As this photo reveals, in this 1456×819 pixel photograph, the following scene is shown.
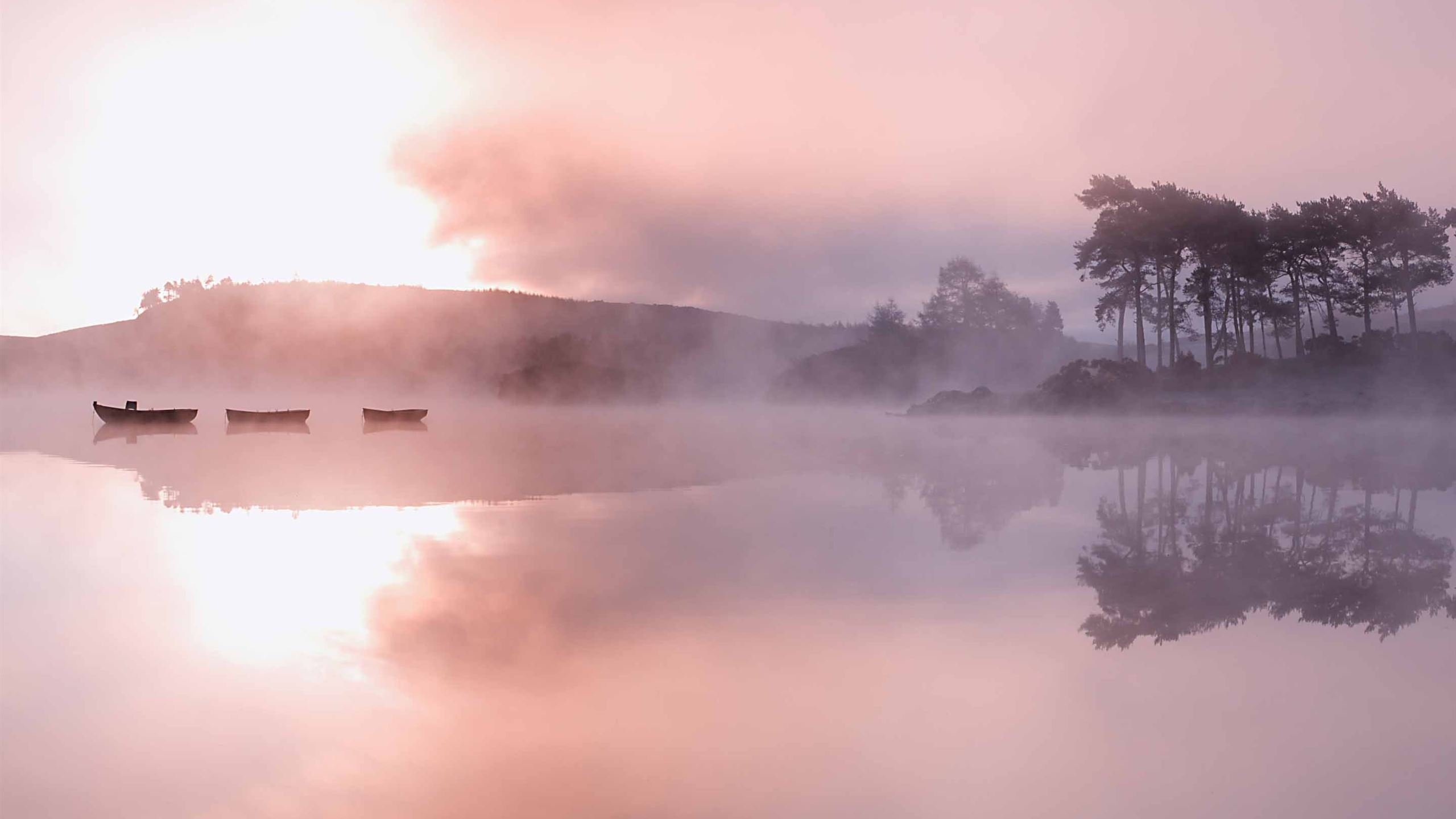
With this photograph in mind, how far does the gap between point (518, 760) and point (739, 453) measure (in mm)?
24899

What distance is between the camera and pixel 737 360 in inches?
4719

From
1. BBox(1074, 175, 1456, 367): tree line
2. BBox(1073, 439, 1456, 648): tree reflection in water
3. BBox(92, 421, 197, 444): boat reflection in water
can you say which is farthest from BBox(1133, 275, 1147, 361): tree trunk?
BBox(92, 421, 197, 444): boat reflection in water

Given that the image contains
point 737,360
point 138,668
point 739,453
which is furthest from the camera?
point 737,360

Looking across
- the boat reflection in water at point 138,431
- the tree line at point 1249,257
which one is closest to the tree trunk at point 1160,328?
the tree line at point 1249,257

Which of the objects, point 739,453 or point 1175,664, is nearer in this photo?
point 1175,664

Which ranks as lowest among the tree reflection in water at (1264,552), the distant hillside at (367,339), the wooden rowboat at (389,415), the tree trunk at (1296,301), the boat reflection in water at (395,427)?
the tree reflection in water at (1264,552)

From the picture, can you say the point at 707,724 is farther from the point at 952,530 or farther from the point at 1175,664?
the point at 952,530

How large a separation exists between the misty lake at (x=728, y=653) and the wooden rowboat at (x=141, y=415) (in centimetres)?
3201

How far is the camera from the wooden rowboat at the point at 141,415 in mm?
48250

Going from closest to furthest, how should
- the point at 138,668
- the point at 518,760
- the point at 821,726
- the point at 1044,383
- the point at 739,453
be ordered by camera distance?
the point at 518,760
the point at 821,726
the point at 138,668
the point at 739,453
the point at 1044,383

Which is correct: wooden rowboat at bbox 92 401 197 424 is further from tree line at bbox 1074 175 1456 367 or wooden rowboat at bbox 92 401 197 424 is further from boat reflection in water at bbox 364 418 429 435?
tree line at bbox 1074 175 1456 367

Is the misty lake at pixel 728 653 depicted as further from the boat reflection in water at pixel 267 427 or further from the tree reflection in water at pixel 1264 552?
the boat reflection in water at pixel 267 427

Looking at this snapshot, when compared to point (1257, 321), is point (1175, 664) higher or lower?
lower

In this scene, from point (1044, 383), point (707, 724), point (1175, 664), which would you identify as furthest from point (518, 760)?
point (1044, 383)
